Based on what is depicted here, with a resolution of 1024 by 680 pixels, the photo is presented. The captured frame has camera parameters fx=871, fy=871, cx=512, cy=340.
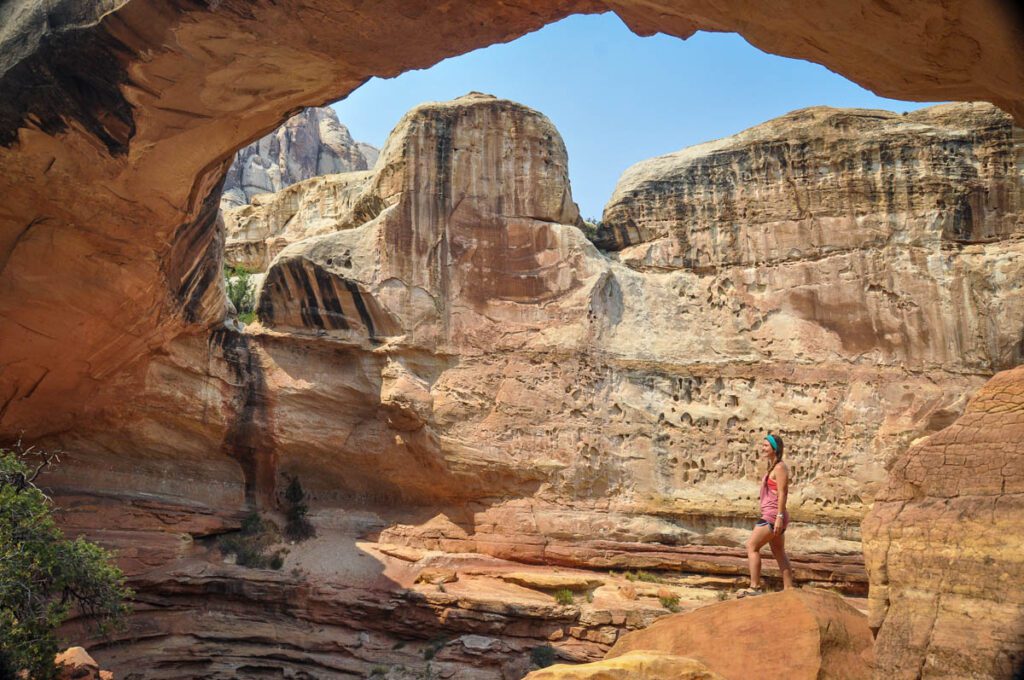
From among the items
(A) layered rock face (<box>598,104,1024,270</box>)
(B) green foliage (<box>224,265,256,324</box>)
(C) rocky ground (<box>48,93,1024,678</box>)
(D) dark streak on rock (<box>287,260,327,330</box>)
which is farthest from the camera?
(B) green foliage (<box>224,265,256,324</box>)

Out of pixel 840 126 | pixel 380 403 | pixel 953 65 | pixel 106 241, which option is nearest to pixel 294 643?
pixel 380 403

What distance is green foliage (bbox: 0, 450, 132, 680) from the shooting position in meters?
8.23

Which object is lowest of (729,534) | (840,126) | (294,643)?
(294,643)

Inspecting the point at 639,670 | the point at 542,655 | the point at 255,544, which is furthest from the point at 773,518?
the point at 255,544

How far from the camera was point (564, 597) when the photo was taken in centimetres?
1470

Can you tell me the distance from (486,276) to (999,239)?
34.3ft

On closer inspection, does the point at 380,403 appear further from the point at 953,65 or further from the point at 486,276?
the point at 953,65

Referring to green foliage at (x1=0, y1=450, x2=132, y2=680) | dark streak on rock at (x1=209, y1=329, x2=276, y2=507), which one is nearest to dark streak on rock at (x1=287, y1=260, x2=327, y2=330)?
dark streak on rock at (x1=209, y1=329, x2=276, y2=507)

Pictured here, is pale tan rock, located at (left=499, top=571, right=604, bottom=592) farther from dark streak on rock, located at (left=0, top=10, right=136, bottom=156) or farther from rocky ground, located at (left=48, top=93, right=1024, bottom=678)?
dark streak on rock, located at (left=0, top=10, right=136, bottom=156)

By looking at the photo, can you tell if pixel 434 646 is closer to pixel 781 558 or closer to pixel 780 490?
pixel 781 558

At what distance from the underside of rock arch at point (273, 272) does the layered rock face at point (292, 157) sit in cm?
2675

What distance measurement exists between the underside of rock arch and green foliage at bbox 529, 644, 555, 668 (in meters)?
3.52

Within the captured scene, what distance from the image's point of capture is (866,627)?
23.1 feet

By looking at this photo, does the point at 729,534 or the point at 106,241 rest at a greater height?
the point at 106,241
